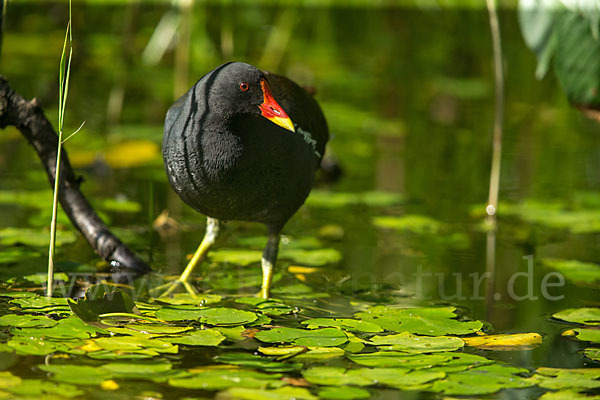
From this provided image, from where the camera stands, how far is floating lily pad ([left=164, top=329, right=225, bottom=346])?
2.80 meters

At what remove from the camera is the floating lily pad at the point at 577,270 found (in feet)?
12.7

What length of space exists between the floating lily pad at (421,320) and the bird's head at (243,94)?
2.45 feet

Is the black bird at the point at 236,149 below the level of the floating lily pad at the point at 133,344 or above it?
above

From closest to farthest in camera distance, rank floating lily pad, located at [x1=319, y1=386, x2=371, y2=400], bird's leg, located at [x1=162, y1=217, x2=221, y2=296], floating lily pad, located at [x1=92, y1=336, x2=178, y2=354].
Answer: floating lily pad, located at [x1=319, y1=386, x2=371, y2=400] < floating lily pad, located at [x1=92, y1=336, x2=178, y2=354] < bird's leg, located at [x1=162, y1=217, x2=221, y2=296]

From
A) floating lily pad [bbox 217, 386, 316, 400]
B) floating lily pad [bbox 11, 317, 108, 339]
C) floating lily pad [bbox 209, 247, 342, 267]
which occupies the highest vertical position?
floating lily pad [bbox 209, 247, 342, 267]

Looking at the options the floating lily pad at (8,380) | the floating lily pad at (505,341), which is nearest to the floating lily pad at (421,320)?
the floating lily pad at (505,341)

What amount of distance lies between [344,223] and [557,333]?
1641 mm

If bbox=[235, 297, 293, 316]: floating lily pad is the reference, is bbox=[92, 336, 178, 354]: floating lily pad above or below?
below

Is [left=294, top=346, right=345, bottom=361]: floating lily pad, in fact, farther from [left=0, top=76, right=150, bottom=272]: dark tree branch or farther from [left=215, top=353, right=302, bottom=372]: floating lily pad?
[left=0, top=76, right=150, bottom=272]: dark tree branch

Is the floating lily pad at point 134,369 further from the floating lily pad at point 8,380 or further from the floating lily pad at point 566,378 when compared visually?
the floating lily pad at point 566,378

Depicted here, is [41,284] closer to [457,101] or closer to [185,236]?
[185,236]

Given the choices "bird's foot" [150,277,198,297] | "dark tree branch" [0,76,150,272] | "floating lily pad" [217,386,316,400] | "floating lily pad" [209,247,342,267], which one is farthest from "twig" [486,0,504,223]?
"floating lily pad" [217,386,316,400]

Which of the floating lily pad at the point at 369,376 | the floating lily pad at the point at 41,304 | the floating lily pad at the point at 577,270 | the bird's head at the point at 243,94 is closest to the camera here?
the floating lily pad at the point at 369,376

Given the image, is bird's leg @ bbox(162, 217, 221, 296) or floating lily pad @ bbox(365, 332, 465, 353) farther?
bird's leg @ bbox(162, 217, 221, 296)
